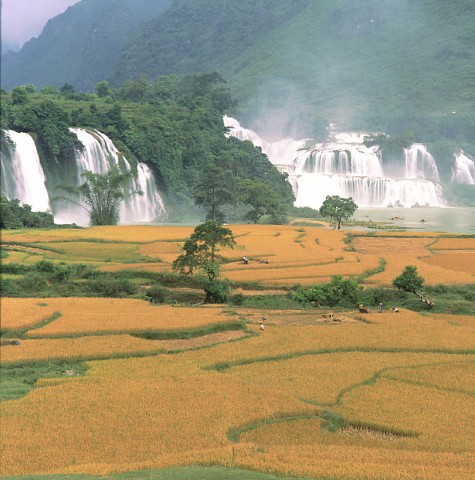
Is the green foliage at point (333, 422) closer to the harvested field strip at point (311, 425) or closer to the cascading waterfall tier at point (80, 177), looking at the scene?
the harvested field strip at point (311, 425)

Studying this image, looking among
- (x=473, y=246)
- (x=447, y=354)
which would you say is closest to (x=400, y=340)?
(x=447, y=354)

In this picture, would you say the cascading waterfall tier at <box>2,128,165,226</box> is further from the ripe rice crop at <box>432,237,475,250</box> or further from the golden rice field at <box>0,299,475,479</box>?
the golden rice field at <box>0,299,475,479</box>

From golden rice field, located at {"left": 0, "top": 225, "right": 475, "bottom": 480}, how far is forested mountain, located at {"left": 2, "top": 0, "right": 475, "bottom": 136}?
115524 millimetres

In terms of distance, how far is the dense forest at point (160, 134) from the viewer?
62.6 metres

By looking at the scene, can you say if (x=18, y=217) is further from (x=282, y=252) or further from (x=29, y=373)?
(x=29, y=373)

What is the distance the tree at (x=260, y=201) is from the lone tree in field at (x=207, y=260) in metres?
35.0

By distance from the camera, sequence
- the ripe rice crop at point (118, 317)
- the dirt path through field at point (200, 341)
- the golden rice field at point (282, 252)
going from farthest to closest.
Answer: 1. the golden rice field at point (282, 252)
2. the ripe rice crop at point (118, 317)
3. the dirt path through field at point (200, 341)

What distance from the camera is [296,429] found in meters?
11.4

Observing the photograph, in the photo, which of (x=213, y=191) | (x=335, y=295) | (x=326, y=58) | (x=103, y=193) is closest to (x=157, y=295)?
(x=335, y=295)

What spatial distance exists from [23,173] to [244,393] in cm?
4982

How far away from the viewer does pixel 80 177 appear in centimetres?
6397

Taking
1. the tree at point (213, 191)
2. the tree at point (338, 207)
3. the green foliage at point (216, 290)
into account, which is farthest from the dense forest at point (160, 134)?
the green foliage at point (216, 290)

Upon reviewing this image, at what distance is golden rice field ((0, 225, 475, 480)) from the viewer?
9625mm

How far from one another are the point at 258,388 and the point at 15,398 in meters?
4.78
